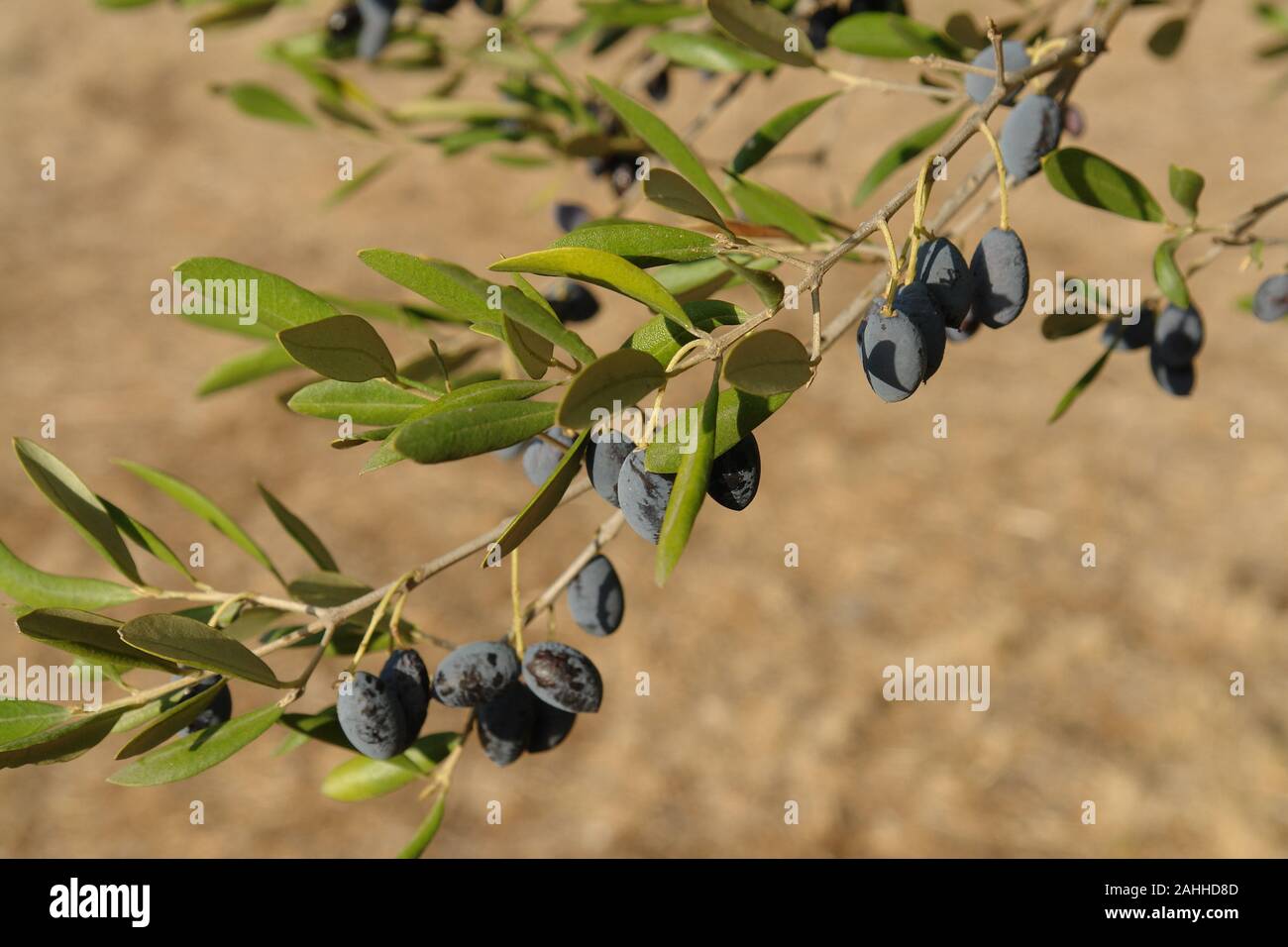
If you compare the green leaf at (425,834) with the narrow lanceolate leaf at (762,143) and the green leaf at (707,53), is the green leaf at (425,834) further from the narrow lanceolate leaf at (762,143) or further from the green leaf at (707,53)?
the green leaf at (707,53)

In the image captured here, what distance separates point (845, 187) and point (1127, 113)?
1.38 meters

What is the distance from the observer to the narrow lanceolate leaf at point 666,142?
2.85 feet

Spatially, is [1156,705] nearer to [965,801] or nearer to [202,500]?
[965,801]

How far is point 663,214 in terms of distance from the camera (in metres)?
2.94

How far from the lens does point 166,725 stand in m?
0.80

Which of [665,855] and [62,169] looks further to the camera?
[62,169]

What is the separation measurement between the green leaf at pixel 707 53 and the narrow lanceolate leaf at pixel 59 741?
896mm

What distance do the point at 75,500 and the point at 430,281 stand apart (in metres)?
0.38

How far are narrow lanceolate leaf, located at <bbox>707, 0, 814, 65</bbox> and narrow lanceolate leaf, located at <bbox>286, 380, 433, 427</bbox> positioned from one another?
354 millimetres

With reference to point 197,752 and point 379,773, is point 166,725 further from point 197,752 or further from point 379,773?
point 379,773

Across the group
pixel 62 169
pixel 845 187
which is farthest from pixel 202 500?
pixel 62 169

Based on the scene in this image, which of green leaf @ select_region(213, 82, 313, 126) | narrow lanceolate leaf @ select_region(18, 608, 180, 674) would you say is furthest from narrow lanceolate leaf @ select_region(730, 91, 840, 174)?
green leaf @ select_region(213, 82, 313, 126)

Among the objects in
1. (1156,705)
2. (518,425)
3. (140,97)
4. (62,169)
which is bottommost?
(1156,705)

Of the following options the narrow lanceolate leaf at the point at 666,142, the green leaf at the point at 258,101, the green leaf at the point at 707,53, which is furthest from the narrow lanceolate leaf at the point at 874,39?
the green leaf at the point at 258,101
